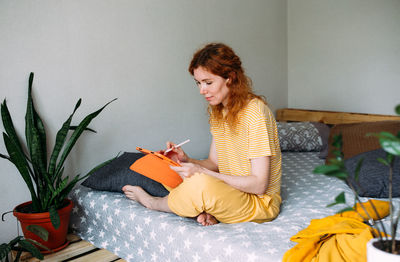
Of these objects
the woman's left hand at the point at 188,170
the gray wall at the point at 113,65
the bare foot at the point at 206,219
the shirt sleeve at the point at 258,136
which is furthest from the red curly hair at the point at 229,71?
the gray wall at the point at 113,65

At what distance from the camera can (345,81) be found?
130 inches

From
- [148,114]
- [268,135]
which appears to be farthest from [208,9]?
[268,135]

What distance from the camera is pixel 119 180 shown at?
2020mm

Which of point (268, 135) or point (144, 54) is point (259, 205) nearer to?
point (268, 135)

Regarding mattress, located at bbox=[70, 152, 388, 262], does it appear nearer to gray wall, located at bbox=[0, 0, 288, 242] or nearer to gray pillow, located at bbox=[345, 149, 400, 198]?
gray pillow, located at bbox=[345, 149, 400, 198]

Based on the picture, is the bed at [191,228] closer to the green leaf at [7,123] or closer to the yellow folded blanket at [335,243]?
the yellow folded blanket at [335,243]

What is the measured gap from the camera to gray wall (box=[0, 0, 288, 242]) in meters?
1.97

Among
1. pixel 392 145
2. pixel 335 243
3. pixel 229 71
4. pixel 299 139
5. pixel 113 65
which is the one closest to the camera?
pixel 392 145

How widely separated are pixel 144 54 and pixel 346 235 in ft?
5.99

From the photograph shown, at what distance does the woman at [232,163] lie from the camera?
1.52 m

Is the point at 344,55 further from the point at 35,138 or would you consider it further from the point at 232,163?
the point at 35,138

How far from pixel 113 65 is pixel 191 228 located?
1309 millimetres

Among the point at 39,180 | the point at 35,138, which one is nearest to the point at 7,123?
the point at 35,138

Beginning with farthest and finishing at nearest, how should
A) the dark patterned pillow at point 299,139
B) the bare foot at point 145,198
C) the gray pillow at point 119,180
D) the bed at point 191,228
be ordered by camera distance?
the dark patterned pillow at point 299,139 → the gray pillow at point 119,180 → the bare foot at point 145,198 → the bed at point 191,228
